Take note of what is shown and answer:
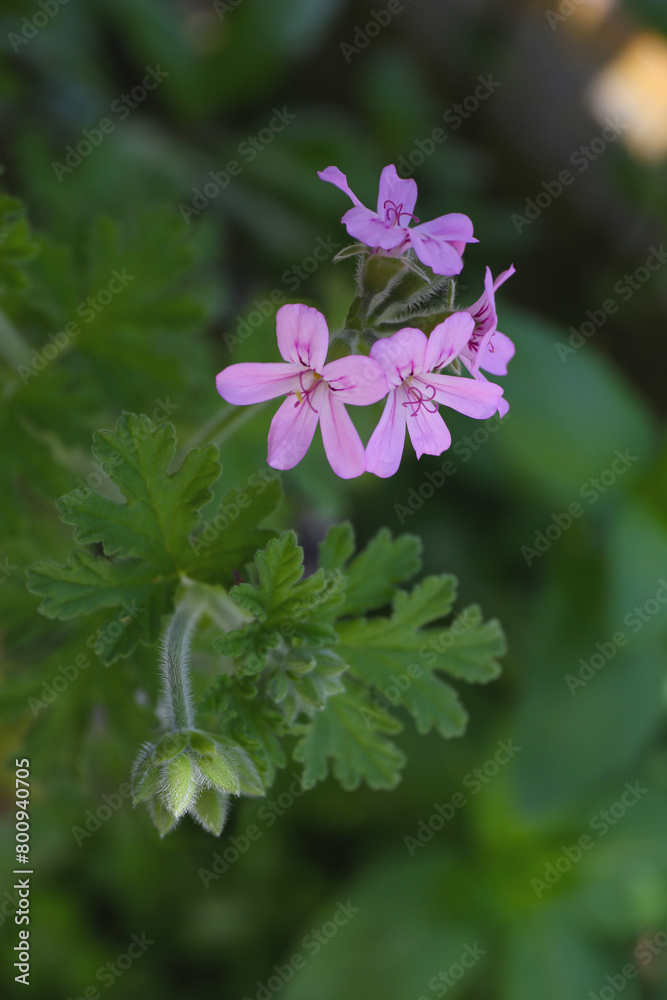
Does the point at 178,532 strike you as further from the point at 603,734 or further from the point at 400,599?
the point at 603,734

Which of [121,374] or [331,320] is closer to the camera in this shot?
[121,374]

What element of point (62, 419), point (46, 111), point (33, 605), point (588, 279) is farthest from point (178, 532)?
point (588, 279)
